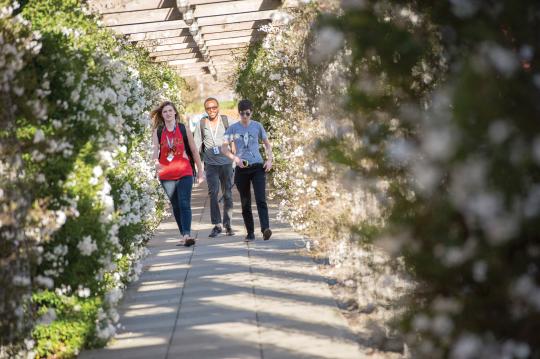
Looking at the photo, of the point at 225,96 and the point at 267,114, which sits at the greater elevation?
the point at 225,96

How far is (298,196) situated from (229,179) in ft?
5.27

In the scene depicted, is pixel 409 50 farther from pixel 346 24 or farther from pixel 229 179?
pixel 229 179

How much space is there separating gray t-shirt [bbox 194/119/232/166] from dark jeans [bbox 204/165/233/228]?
9 centimetres

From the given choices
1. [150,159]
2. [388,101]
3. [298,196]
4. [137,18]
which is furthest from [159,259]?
[388,101]

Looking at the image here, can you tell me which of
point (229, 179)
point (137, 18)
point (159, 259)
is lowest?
point (159, 259)

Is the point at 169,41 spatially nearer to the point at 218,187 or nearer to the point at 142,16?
the point at 142,16

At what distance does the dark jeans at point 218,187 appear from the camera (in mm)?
11844

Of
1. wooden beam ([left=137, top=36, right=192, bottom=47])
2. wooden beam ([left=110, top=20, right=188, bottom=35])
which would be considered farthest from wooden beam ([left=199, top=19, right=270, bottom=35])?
wooden beam ([left=137, top=36, right=192, bottom=47])

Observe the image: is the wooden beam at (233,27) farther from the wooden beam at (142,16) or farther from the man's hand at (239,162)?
the man's hand at (239,162)

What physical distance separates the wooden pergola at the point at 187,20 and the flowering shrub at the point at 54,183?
14.2 feet

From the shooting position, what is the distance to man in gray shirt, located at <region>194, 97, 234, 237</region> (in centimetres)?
1187

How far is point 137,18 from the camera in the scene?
42.4 feet

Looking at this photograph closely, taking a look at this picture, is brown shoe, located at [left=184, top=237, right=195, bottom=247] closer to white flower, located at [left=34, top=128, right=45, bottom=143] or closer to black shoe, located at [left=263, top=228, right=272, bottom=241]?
black shoe, located at [left=263, top=228, right=272, bottom=241]

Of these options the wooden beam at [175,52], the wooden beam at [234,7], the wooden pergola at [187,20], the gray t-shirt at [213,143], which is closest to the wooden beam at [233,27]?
the wooden pergola at [187,20]
